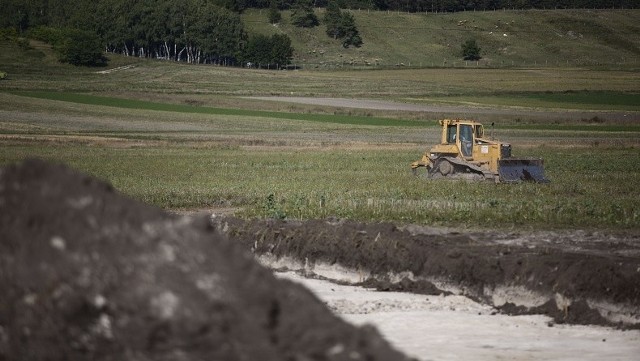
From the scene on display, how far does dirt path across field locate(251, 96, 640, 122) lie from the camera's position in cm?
8438

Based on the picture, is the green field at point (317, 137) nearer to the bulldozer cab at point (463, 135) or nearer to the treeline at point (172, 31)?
the bulldozer cab at point (463, 135)

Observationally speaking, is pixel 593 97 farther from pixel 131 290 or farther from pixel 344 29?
pixel 131 290

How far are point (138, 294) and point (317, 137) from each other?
60.7 m

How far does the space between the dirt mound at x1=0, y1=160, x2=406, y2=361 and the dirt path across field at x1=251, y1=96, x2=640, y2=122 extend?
3017 inches

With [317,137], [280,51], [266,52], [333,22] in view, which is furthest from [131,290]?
[333,22]

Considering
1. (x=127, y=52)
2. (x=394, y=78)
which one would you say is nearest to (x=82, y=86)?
→ (x=394, y=78)

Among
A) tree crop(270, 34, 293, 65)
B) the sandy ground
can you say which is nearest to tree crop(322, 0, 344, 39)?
tree crop(270, 34, 293, 65)

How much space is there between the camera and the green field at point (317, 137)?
28.7 metres

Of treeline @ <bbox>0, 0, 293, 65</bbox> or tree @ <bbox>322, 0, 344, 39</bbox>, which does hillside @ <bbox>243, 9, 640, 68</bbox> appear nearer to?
tree @ <bbox>322, 0, 344, 39</bbox>

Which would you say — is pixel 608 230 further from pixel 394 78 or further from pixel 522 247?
pixel 394 78

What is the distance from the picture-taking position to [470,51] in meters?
174

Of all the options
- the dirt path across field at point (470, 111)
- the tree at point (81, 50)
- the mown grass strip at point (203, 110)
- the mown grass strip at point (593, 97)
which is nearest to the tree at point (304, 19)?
the tree at point (81, 50)

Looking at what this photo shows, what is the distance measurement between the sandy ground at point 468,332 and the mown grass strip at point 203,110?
62.2m

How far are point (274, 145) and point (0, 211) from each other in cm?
5292
